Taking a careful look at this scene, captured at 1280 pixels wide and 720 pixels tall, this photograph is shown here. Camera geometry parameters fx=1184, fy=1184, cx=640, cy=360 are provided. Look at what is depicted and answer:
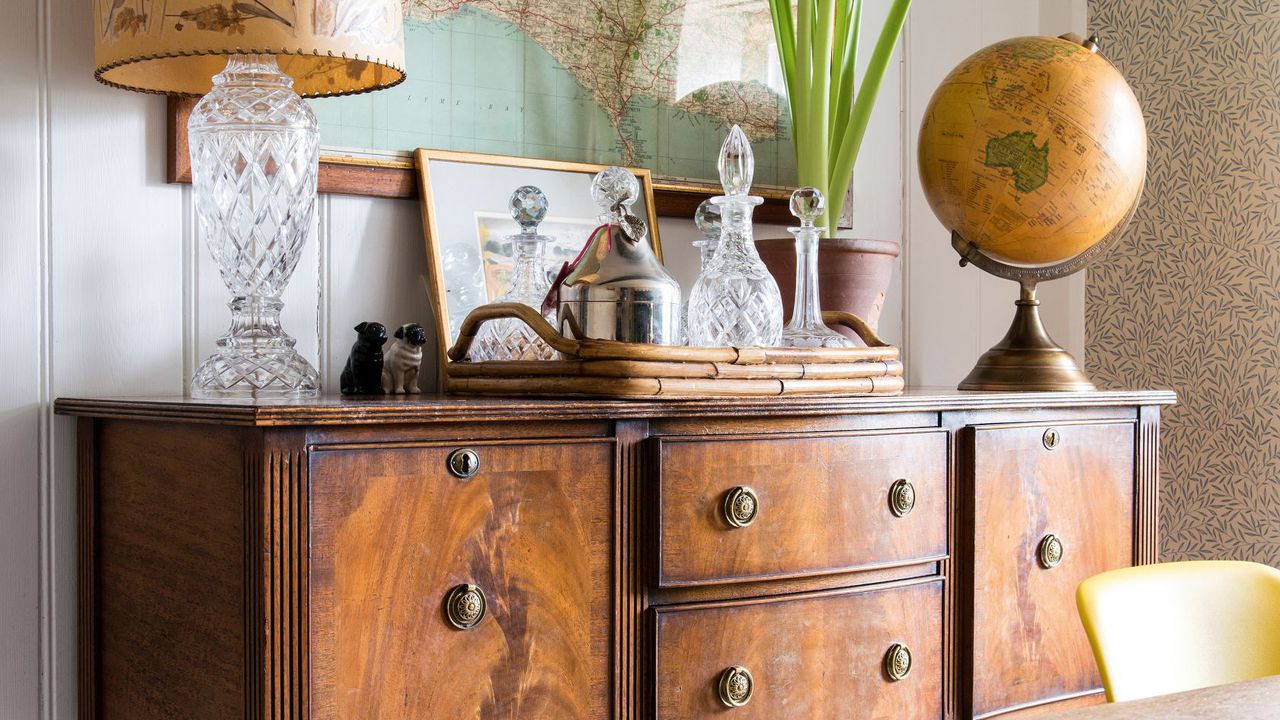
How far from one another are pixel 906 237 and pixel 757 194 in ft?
1.45

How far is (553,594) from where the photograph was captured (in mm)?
1460

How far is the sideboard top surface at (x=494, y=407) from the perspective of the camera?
126 centimetres

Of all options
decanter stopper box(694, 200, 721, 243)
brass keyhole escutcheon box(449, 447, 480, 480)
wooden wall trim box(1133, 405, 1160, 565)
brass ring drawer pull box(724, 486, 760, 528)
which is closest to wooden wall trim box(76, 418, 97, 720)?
brass keyhole escutcheon box(449, 447, 480, 480)

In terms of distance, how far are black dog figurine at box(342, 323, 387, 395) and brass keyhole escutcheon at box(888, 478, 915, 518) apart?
2.51 ft

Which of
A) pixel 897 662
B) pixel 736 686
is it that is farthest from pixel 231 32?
pixel 897 662

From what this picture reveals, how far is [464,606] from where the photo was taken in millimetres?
1380

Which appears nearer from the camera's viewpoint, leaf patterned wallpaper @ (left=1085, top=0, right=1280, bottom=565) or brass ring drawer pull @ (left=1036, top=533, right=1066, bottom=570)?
brass ring drawer pull @ (left=1036, top=533, right=1066, bottom=570)

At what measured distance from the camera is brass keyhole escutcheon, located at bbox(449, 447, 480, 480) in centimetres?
138

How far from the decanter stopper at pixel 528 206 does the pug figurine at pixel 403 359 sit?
0.86ft

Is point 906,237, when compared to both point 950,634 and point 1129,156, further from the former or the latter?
point 950,634

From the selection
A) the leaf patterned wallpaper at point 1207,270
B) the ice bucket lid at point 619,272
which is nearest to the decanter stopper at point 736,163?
the ice bucket lid at point 619,272

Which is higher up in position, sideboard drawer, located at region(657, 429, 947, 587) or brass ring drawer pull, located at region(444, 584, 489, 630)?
sideboard drawer, located at region(657, 429, 947, 587)

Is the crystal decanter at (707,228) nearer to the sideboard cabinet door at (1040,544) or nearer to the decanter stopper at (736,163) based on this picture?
the decanter stopper at (736,163)

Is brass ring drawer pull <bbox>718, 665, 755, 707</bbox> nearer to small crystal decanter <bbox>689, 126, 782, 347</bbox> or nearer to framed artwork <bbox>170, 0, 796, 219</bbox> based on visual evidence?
small crystal decanter <bbox>689, 126, 782, 347</bbox>
